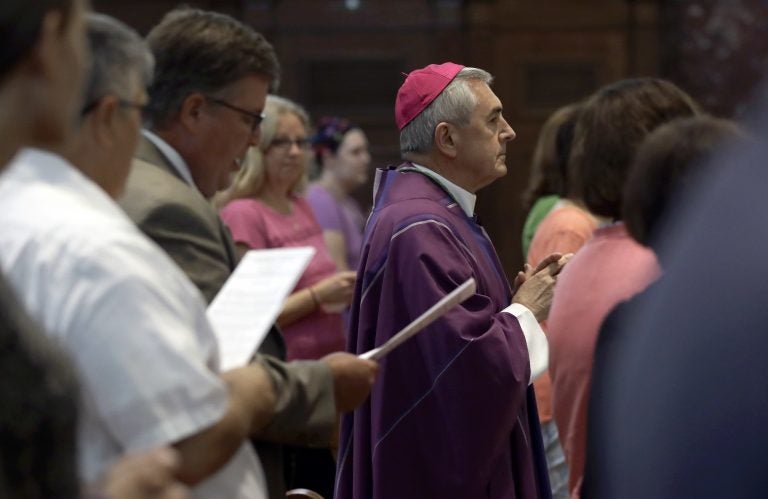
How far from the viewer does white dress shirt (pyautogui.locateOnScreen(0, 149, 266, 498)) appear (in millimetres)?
1611

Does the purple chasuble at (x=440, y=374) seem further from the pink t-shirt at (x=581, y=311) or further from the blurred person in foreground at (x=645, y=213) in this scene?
the blurred person in foreground at (x=645, y=213)

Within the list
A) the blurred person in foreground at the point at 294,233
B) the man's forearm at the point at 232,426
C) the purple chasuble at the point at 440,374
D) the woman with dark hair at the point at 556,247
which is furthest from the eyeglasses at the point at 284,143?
the man's forearm at the point at 232,426

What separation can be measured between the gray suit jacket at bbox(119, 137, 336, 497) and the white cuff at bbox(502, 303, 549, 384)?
842 millimetres

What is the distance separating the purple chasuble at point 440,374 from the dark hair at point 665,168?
0.85 metres

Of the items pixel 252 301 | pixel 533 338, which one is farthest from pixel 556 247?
pixel 252 301

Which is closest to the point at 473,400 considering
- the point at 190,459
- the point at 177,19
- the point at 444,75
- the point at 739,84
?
the point at 444,75

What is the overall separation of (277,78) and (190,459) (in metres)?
1.08

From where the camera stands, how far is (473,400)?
9.89 ft

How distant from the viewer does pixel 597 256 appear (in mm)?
2945

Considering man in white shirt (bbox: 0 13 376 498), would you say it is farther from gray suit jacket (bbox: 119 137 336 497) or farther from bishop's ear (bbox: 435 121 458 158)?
bishop's ear (bbox: 435 121 458 158)

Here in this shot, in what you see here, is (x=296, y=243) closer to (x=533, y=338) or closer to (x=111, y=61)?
(x=533, y=338)

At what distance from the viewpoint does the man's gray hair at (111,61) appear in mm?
1856

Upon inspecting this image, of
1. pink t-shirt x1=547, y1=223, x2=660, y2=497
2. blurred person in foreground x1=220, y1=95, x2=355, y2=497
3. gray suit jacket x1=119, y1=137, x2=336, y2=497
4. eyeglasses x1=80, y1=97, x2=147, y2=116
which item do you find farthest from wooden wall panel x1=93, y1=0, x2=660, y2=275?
eyeglasses x1=80, y1=97, x2=147, y2=116

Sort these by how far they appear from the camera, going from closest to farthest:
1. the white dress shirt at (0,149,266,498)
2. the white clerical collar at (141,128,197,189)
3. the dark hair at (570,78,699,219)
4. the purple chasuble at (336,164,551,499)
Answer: the white dress shirt at (0,149,266,498), the white clerical collar at (141,128,197,189), the purple chasuble at (336,164,551,499), the dark hair at (570,78,699,219)
